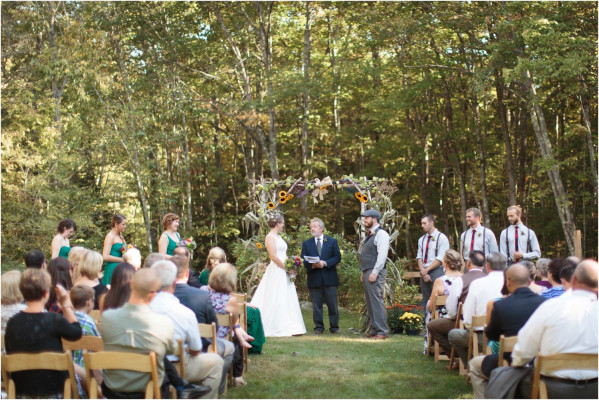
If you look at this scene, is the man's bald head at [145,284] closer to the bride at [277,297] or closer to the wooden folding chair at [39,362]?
the wooden folding chair at [39,362]

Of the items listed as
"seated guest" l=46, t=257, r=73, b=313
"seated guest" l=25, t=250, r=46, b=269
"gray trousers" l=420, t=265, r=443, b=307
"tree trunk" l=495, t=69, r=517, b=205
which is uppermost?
"tree trunk" l=495, t=69, r=517, b=205

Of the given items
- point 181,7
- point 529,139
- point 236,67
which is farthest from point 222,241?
point 529,139

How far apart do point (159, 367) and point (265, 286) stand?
5.63 metres

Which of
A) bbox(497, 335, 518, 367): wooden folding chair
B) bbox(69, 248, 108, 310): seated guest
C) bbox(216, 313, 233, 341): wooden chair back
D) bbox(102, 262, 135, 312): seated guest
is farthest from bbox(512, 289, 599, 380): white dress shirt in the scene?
bbox(69, 248, 108, 310): seated guest

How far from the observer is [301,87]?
20781 millimetres

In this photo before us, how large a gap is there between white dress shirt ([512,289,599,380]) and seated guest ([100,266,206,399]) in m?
2.37

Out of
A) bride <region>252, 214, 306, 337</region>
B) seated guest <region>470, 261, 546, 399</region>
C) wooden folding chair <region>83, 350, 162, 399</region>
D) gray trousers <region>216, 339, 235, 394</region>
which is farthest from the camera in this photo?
bride <region>252, 214, 306, 337</region>

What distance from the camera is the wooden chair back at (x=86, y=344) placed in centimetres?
444

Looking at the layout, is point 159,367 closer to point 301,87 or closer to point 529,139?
point 301,87

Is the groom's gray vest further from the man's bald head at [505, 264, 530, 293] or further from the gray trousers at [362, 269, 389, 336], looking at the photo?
the man's bald head at [505, 264, 530, 293]

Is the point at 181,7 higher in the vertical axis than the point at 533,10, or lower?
higher

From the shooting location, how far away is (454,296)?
6.69 meters

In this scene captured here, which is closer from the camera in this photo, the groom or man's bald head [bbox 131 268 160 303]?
man's bald head [bbox 131 268 160 303]

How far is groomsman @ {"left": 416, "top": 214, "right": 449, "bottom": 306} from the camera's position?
29.8 feet
